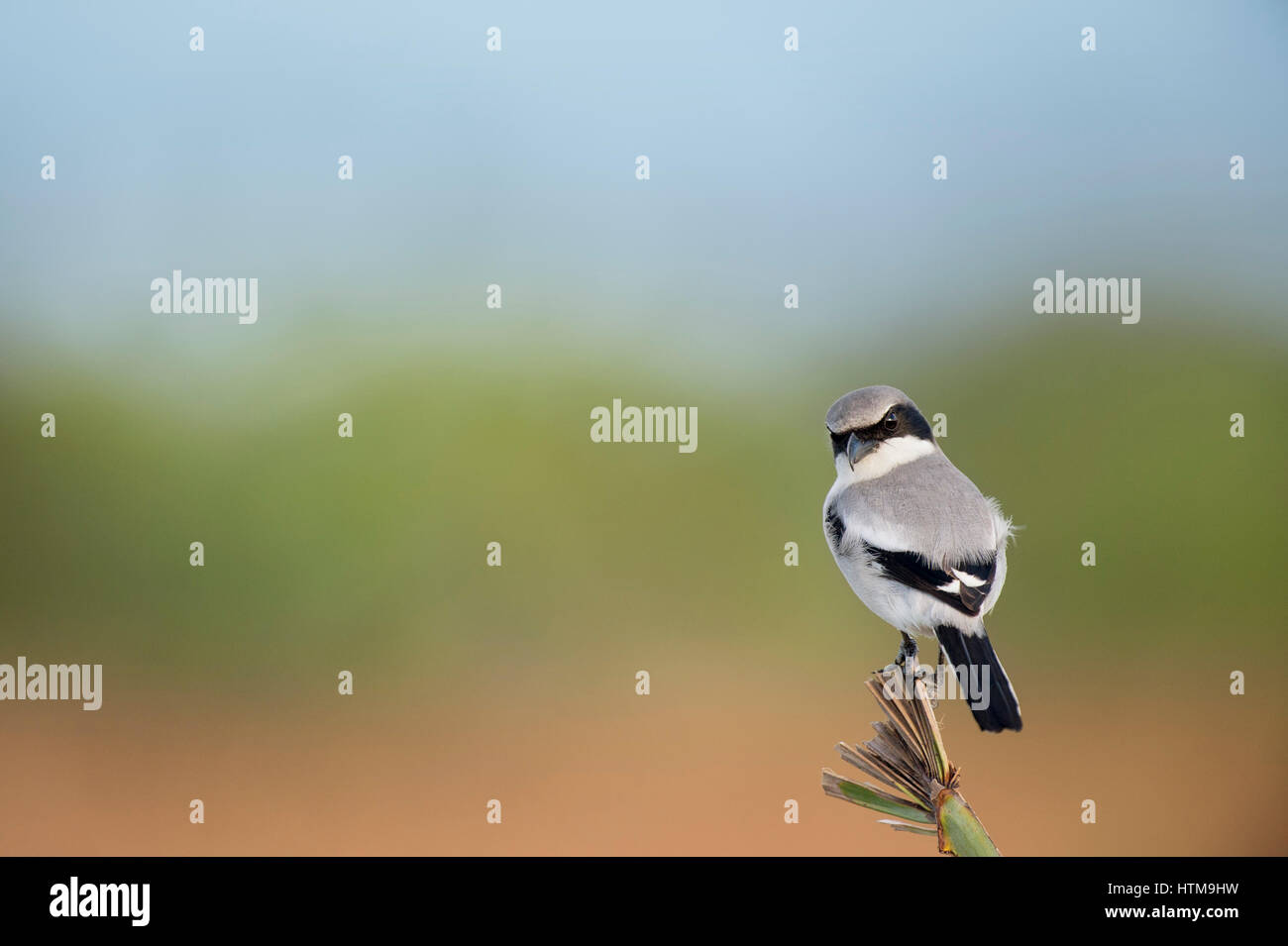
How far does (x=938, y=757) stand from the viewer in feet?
3.73

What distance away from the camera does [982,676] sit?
1.78 m

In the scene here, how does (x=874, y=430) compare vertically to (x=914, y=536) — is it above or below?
above

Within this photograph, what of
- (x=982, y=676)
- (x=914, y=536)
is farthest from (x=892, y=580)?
(x=982, y=676)

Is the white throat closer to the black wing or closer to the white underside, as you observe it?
the white underside

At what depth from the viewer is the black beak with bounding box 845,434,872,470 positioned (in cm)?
223

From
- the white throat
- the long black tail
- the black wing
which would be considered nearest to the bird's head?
the white throat

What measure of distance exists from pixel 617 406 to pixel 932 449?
3.14 meters

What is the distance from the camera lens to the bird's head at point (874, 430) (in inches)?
86.6

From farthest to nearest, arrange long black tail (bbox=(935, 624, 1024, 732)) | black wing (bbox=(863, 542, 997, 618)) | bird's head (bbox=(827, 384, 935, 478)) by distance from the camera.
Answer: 1. bird's head (bbox=(827, 384, 935, 478))
2. black wing (bbox=(863, 542, 997, 618))
3. long black tail (bbox=(935, 624, 1024, 732))

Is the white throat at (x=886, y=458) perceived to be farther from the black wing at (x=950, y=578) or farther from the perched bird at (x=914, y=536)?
the black wing at (x=950, y=578)

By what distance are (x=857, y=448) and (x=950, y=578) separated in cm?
43

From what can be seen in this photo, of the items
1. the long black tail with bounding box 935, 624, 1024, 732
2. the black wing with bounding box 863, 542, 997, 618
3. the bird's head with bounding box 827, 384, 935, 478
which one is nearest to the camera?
the long black tail with bounding box 935, 624, 1024, 732

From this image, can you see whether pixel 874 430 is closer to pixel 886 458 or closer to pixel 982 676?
pixel 886 458
